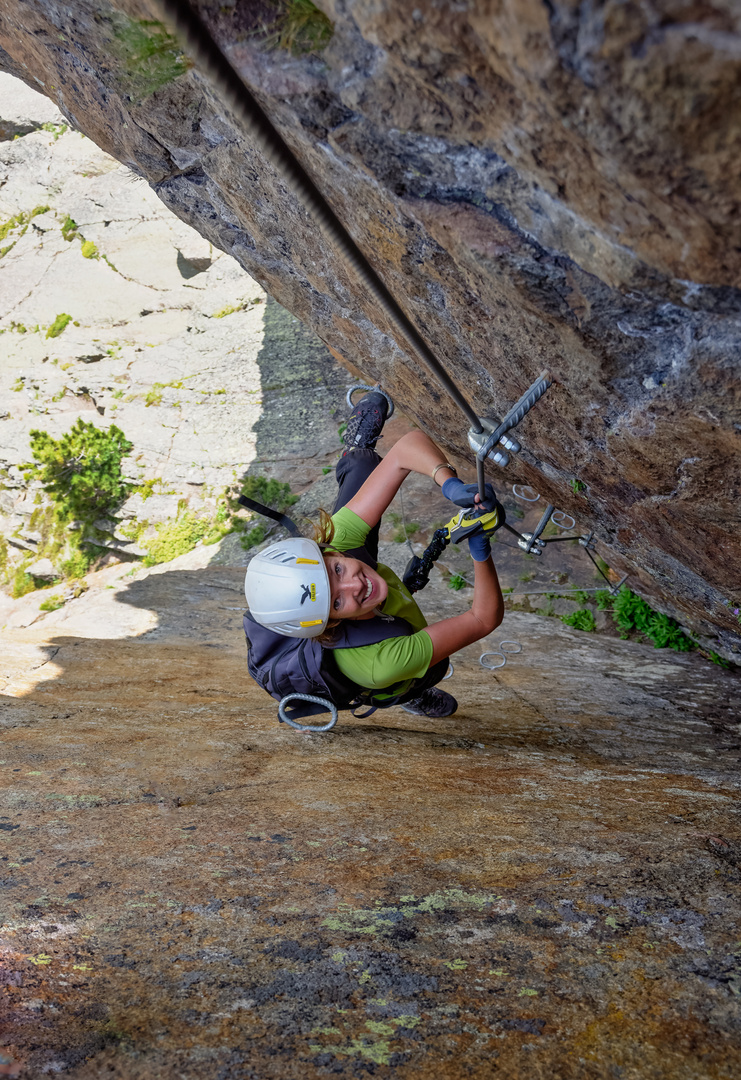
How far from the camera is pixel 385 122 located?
221 cm

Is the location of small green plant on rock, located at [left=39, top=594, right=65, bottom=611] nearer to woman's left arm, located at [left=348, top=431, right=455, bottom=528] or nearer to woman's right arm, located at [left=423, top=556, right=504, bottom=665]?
woman's left arm, located at [left=348, top=431, right=455, bottom=528]

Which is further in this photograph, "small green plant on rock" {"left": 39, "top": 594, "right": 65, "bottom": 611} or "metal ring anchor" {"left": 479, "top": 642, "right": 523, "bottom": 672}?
"small green plant on rock" {"left": 39, "top": 594, "right": 65, "bottom": 611}

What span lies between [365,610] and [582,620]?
4.28m

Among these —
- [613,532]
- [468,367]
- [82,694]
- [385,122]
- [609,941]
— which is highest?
[385,122]

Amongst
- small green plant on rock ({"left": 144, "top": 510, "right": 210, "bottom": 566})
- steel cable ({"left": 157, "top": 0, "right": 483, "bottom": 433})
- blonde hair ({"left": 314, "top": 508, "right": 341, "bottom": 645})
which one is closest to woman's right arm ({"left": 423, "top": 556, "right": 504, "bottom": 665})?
blonde hair ({"left": 314, "top": 508, "right": 341, "bottom": 645})

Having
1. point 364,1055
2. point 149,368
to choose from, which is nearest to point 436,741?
point 364,1055

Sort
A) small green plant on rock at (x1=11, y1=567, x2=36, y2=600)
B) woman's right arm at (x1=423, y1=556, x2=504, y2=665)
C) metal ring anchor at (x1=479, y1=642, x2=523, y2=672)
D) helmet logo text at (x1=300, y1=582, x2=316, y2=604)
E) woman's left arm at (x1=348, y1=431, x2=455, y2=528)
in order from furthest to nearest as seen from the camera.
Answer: small green plant on rock at (x1=11, y1=567, x2=36, y2=600), metal ring anchor at (x1=479, y1=642, x2=523, y2=672), woman's left arm at (x1=348, y1=431, x2=455, y2=528), woman's right arm at (x1=423, y1=556, x2=504, y2=665), helmet logo text at (x1=300, y1=582, x2=316, y2=604)

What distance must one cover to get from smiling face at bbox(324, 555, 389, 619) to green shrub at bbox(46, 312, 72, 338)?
50.1ft

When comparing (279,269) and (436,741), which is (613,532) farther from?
(279,269)

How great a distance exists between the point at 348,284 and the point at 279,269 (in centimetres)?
110

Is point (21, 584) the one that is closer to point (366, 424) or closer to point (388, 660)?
point (366, 424)

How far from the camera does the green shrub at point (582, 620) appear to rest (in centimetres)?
725

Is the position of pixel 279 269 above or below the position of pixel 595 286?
above

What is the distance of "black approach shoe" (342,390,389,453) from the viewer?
15.5ft
